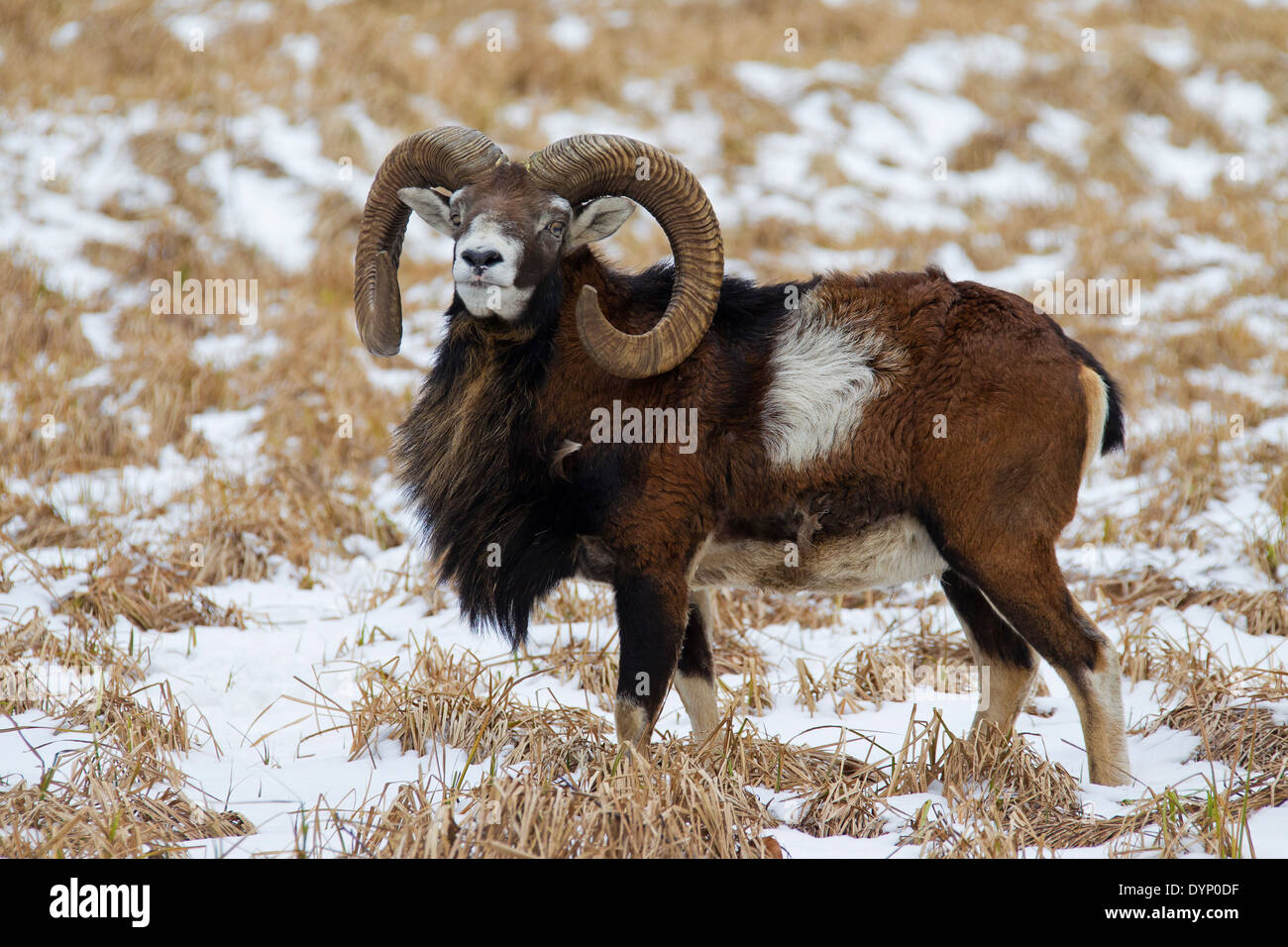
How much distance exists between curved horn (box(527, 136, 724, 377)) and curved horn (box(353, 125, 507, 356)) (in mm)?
368

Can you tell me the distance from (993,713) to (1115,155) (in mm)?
14555

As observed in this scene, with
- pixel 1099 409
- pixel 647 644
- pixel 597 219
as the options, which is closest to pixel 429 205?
pixel 597 219

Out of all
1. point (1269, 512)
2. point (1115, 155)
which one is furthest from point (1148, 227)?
point (1269, 512)

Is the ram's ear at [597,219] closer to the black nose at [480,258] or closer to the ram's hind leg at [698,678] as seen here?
the black nose at [480,258]

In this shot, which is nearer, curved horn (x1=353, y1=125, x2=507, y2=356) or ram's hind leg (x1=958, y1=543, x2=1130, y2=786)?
ram's hind leg (x1=958, y1=543, x2=1130, y2=786)

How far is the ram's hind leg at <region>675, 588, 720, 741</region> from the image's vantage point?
536cm

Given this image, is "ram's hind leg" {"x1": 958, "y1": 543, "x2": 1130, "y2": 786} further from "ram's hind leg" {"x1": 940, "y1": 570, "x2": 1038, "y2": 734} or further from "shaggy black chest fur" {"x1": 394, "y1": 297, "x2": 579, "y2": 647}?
"shaggy black chest fur" {"x1": 394, "y1": 297, "x2": 579, "y2": 647}

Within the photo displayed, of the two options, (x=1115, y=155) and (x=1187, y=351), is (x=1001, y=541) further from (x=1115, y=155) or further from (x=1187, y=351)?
(x=1115, y=155)

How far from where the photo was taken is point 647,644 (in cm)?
481

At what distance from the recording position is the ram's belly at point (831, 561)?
16.5ft

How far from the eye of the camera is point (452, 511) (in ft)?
17.2

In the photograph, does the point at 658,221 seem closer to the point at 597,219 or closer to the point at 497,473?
the point at 597,219

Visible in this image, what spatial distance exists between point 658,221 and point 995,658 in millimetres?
2541

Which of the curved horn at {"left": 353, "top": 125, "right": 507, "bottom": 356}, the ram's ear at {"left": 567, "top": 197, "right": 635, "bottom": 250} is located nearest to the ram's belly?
the ram's ear at {"left": 567, "top": 197, "right": 635, "bottom": 250}
